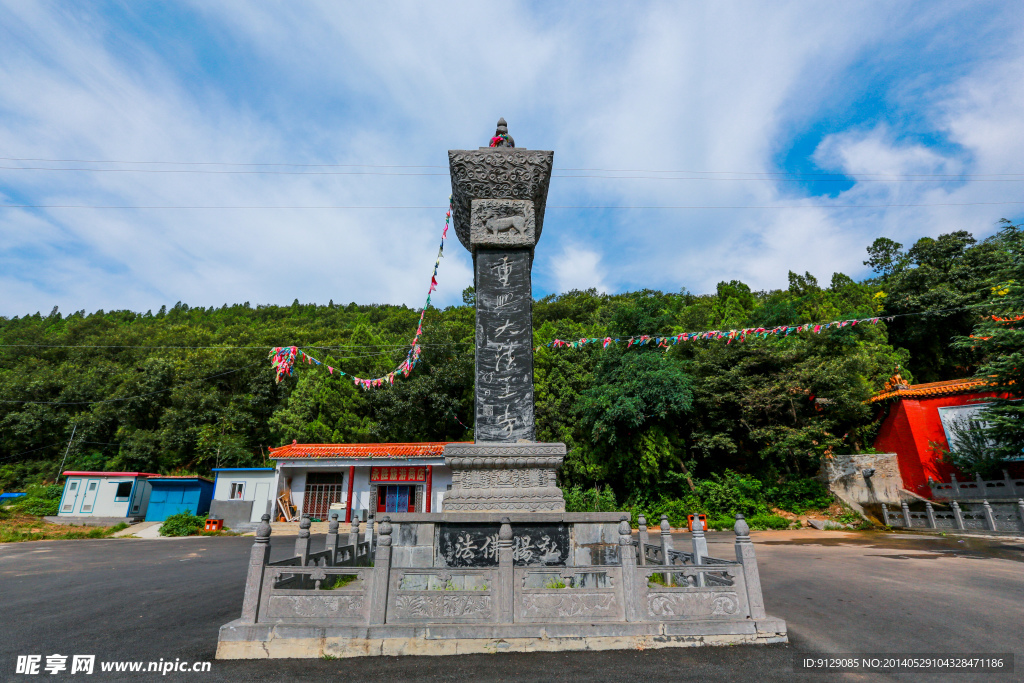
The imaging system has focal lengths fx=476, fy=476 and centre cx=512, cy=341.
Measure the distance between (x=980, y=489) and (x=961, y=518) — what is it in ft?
6.72

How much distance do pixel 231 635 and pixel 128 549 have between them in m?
11.6

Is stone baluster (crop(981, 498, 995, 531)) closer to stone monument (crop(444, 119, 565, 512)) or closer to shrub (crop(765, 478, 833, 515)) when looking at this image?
shrub (crop(765, 478, 833, 515))

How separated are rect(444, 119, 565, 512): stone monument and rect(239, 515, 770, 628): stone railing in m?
1.21

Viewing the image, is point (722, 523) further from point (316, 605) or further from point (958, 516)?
point (316, 605)

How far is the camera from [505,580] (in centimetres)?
422

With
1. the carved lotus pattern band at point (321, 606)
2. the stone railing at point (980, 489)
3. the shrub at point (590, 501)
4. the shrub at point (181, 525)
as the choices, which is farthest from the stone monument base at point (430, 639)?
the shrub at point (181, 525)

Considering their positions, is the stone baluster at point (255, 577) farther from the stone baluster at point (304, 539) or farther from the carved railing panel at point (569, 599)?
the carved railing panel at point (569, 599)

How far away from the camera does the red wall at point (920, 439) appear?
51.0ft

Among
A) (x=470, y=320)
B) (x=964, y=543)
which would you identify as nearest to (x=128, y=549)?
(x=470, y=320)

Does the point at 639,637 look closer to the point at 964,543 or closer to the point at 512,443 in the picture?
the point at 512,443

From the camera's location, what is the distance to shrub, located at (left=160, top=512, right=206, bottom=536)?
16438 mm

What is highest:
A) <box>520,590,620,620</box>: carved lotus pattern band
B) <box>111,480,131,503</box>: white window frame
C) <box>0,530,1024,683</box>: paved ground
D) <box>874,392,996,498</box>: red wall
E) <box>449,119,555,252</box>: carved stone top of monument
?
<box>449,119,555,252</box>: carved stone top of monument

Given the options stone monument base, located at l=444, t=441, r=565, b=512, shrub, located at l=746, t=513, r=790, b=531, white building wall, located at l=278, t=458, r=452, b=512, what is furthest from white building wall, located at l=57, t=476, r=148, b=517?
shrub, located at l=746, t=513, r=790, b=531

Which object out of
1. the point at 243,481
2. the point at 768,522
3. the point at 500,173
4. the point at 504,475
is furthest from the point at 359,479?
the point at 500,173
